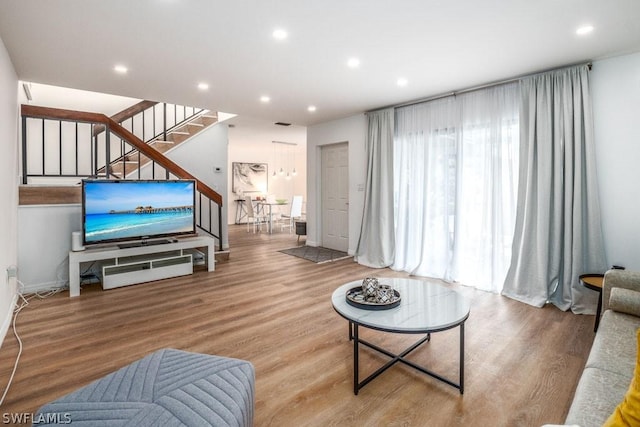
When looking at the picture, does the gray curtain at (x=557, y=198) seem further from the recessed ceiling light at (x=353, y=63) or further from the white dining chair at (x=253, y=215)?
Result: the white dining chair at (x=253, y=215)

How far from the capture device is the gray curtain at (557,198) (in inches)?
123

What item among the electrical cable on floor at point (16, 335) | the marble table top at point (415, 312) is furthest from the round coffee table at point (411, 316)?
the electrical cable on floor at point (16, 335)

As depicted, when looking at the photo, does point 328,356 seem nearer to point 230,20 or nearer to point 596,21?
point 230,20

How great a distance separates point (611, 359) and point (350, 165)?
4.50 meters

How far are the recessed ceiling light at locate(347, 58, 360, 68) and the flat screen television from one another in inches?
110

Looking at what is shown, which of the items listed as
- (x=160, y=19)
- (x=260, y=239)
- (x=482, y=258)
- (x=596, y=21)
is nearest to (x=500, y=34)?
(x=596, y=21)

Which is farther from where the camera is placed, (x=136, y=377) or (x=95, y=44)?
(x=95, y=44)

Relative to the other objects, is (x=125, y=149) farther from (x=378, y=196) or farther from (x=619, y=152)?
(x=619, y=152)

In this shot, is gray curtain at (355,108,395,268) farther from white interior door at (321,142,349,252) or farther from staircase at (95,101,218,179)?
staircase at (95,101,218,179)

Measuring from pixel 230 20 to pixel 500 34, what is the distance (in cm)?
221

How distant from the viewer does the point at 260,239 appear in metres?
7.59

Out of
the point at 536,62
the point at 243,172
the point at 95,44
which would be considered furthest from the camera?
the point at 243,172

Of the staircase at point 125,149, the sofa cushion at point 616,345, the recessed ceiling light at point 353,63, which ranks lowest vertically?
the sofa cushion at point 616,345

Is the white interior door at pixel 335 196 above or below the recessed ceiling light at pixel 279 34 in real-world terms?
below
